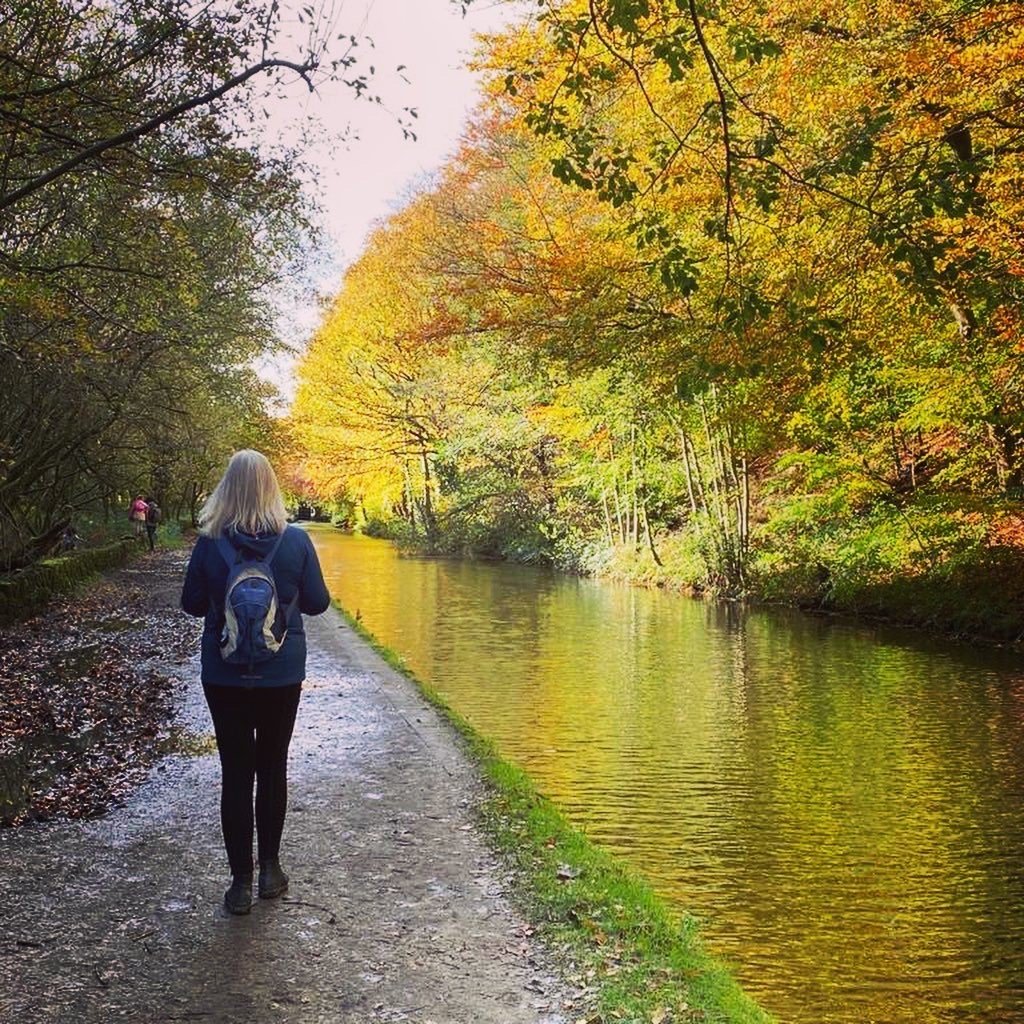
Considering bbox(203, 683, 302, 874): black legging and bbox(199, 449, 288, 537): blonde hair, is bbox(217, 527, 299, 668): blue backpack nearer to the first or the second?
bbox(199, 449, 288, 537): blonde hair

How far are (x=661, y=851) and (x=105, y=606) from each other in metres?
14.3

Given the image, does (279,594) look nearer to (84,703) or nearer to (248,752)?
(248,752)

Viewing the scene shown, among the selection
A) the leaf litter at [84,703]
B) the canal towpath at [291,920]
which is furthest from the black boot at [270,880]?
the leaf litter at [84,703]

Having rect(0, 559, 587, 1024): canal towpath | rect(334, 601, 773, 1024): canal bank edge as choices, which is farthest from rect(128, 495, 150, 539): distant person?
rect(334, 601, 773, 1024): canal bank edge

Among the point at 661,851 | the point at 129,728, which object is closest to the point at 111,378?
the point at 129,728

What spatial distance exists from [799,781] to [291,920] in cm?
526

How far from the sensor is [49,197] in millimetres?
10797

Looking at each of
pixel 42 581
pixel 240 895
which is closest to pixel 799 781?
pixel 240 895

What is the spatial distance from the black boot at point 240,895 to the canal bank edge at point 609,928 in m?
1.24

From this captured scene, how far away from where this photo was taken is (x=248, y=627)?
4.41 metres

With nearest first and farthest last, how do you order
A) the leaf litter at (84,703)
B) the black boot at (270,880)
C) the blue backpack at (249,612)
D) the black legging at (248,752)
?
the blue backpack at (249,612), the black legging at (248,752), the black boot at (270,880), the leaf litter at (84,703)

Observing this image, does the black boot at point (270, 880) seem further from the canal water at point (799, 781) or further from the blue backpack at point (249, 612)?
the canal water at point (799, 781)

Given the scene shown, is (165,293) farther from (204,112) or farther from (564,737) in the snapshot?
(564,737)

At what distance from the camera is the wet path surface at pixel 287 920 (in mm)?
3848
